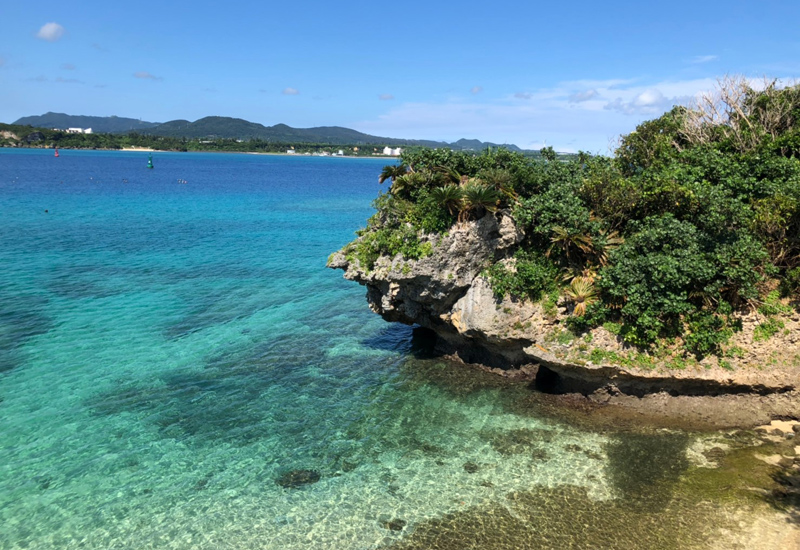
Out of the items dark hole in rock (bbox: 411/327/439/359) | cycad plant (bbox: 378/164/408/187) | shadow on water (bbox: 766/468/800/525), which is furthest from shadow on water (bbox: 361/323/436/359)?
shadow on water (bbox: 766/468/800/525)

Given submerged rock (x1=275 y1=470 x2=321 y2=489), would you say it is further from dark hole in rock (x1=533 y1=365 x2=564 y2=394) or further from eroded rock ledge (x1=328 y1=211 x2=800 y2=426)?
dark hole in rock (x1=533 y1=365 x2=564 y2=394)

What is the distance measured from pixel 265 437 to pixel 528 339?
891cm

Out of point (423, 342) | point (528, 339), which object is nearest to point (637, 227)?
point (528, 339)

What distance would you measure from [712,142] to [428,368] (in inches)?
637

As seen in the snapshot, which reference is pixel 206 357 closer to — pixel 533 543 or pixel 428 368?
pixel 428 368

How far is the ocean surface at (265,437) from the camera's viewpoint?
1120 cm

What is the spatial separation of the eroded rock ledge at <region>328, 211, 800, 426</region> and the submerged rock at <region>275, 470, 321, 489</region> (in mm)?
7359

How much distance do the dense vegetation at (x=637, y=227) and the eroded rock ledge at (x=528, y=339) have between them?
18.1 inches

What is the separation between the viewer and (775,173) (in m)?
17.6

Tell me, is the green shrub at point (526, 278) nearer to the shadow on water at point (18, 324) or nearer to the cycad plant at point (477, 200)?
the cycad plant at point (477, 200)

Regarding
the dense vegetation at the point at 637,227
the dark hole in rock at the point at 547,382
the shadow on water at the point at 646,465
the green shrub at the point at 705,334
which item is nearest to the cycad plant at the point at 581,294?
the dense vegetation at the point at 637,227

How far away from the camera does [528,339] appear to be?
1666 cm

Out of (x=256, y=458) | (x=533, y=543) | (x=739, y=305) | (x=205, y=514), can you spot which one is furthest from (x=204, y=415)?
(x=739, y=305)

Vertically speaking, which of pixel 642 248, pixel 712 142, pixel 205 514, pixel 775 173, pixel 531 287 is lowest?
pixel 205 514
